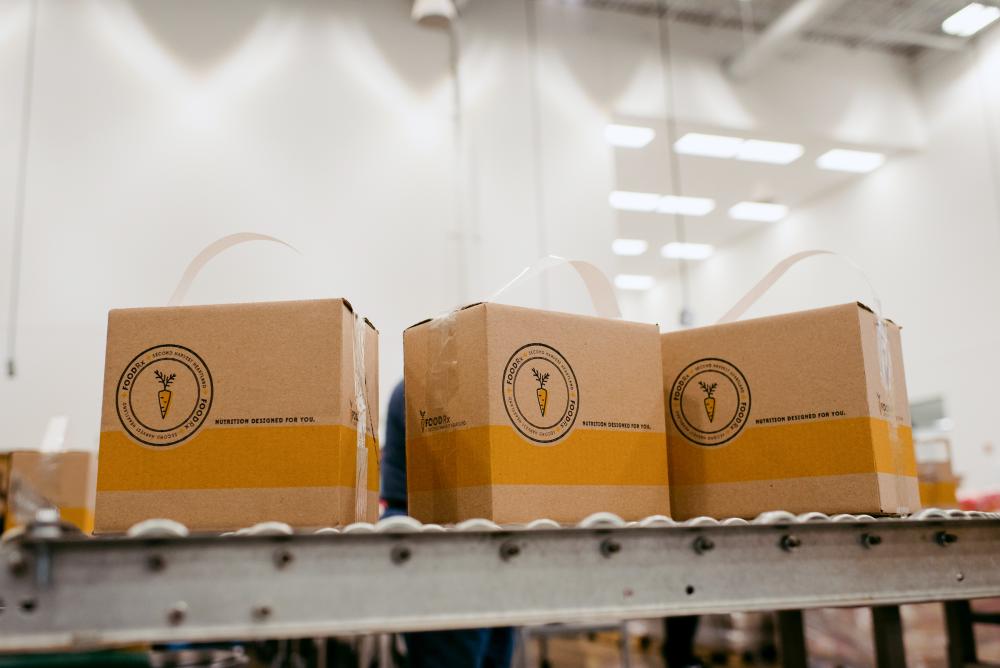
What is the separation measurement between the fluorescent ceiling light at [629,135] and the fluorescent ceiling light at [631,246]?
8.32ft

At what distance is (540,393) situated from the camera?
0.93 meters

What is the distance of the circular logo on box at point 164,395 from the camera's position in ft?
2.87

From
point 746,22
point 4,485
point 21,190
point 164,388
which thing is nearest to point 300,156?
point 21,190

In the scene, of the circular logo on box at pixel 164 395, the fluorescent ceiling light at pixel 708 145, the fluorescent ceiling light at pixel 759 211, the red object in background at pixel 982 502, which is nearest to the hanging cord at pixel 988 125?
the fluorescent ceiling light at pixel 708 145

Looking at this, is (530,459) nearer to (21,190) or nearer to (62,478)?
(62,478)

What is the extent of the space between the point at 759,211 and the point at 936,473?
5185 mm

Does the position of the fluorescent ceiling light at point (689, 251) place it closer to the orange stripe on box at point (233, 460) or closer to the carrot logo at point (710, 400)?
the carrot logo at point (710, 400)

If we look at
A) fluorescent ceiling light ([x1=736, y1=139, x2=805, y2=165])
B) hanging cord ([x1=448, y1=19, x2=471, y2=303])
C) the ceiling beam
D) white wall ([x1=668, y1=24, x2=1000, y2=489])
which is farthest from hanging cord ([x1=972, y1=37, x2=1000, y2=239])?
hanging cord ([x1=448, y1=19, x2=471, y2=303])

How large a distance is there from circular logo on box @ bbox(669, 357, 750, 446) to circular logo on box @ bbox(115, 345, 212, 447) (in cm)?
53

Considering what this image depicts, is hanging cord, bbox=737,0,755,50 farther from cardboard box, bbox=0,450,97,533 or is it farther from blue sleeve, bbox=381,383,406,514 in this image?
cardboard box, bbox=0,450,97,533

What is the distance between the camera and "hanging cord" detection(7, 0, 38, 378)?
11.1ft

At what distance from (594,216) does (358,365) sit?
3480 mm

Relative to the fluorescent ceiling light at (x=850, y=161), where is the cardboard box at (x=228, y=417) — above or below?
below

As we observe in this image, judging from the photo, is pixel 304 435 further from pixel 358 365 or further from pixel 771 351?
pixel 771 351
